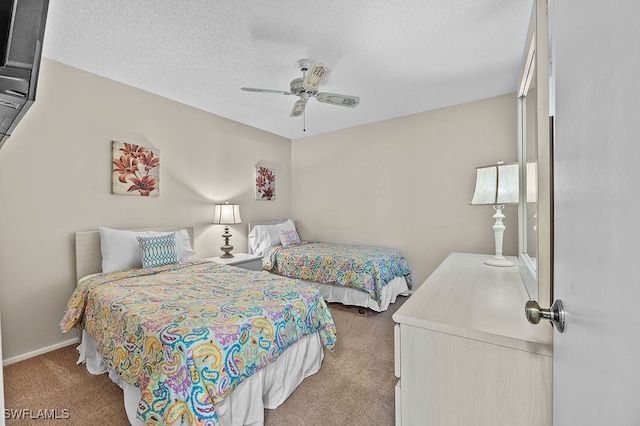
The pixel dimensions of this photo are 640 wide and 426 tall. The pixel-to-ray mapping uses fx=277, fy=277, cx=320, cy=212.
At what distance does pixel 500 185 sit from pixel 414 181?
1.80 metres

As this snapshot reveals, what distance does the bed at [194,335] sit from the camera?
1.28 meters

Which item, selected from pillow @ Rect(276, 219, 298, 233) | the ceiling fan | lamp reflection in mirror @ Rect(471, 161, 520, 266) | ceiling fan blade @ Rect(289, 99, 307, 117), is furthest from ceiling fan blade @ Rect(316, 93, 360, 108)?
pillow @ Rect(276, 219, 298, 233)

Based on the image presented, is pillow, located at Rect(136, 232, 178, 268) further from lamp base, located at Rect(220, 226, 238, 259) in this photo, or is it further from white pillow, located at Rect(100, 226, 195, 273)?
lamp base, located at Rect(220, 226, 238, 259)

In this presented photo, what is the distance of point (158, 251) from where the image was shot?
8.68 ft

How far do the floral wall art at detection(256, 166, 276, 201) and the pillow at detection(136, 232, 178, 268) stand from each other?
1.84 metres

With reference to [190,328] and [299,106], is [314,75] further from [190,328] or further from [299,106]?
[190,328]

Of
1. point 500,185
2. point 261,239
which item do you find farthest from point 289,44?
point 261,239

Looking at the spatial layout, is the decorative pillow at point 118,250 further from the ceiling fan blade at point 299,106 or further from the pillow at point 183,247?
the ceiling fan blade at point 299,106

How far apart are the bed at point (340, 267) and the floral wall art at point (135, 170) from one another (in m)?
1.54

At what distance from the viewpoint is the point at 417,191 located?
3844 mm

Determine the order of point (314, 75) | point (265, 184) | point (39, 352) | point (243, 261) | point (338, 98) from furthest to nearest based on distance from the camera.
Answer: point (265, 184), point (243, 261), point (338, 98), point (39, 352), point (314, 75)

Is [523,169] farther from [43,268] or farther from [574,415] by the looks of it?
[43,268]

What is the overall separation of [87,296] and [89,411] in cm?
83

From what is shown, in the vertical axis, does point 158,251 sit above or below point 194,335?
above
